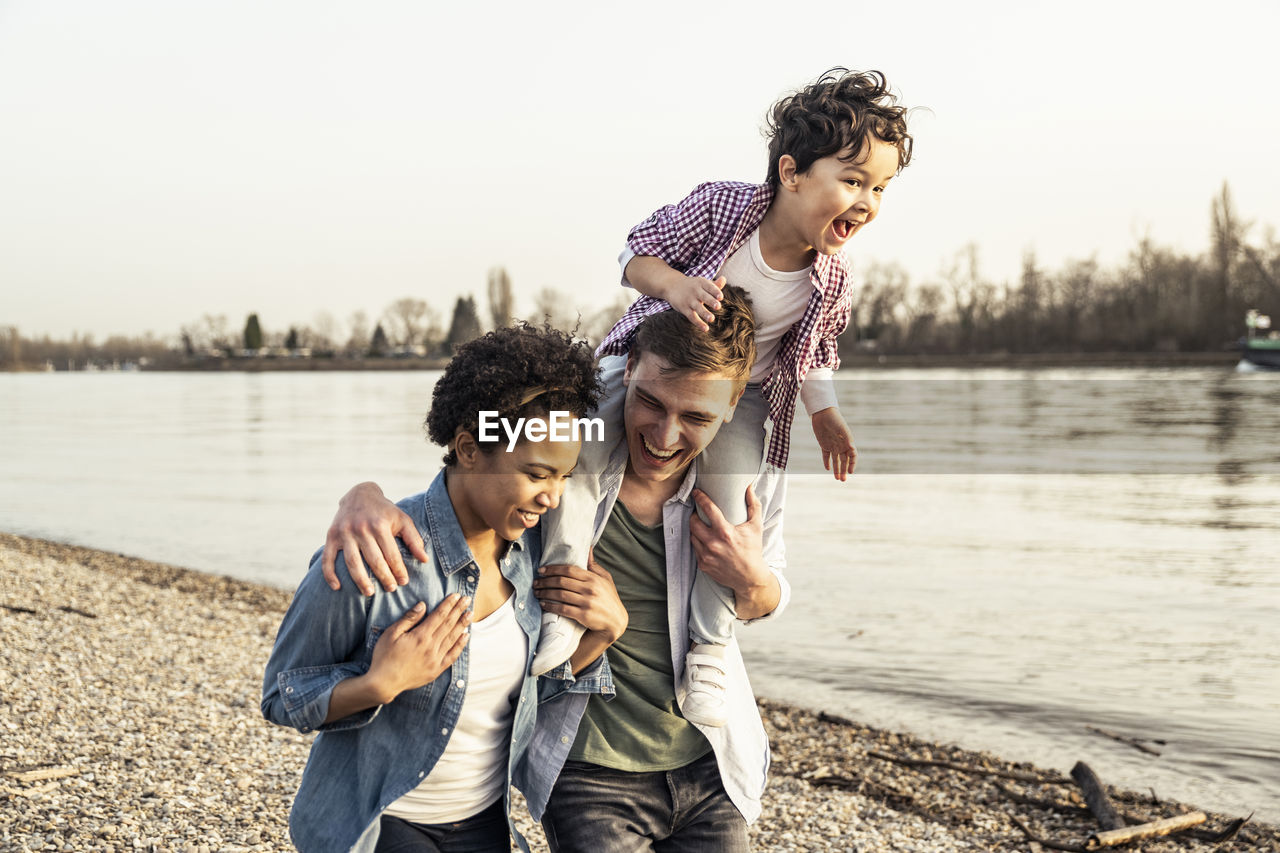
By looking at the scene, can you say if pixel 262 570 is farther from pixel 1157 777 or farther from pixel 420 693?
pixel 420 693

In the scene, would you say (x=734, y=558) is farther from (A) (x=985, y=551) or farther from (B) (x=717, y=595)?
(A) (x=985, y=551)

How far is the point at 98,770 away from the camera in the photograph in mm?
5891

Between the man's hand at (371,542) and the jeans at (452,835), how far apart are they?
1.89 ft

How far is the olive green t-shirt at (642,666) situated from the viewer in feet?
9.61

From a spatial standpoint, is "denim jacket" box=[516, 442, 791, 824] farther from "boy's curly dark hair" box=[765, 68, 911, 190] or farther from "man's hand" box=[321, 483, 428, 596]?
"boy's curly dark hair" box=[765, 68, 911, 190]

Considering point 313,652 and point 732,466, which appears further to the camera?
point 732,466

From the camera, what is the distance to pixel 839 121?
3.32m

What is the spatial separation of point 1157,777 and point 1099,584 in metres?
6.71

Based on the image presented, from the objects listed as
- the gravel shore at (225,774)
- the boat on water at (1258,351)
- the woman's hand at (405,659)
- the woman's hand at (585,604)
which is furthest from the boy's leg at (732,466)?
the boat on water at (1258,351)

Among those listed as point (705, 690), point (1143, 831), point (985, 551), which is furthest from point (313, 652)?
point (985, 551)

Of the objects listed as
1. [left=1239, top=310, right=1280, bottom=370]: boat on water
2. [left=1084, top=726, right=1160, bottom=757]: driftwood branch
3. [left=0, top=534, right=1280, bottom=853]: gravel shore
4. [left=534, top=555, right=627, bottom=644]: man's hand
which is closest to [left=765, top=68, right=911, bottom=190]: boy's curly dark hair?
[left=534, top=555, right=627, bottom=644]: man's hand

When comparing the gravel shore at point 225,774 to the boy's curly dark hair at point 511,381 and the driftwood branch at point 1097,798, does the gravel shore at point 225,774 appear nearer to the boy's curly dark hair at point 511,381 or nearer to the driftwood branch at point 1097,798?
the driftwood branch at point 1097,798

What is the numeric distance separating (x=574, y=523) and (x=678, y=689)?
55cm

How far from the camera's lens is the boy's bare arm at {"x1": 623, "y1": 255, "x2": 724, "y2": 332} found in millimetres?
2873
